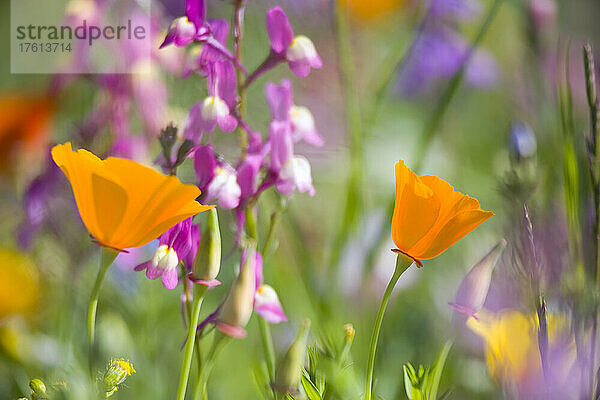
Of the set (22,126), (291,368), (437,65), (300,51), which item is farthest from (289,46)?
(437,65)

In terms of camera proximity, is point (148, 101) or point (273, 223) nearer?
point (273, 223)

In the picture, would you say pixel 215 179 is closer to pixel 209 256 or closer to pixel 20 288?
pixel 209 256

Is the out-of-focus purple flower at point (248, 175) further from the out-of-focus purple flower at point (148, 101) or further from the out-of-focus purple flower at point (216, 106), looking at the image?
the out-of-focus purple flower at point (148, 101)

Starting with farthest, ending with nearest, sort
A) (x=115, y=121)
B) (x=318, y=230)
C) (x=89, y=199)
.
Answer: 1. (x=318, y=230)
2. (x=115, y=121)
3. (x=89, y=199)

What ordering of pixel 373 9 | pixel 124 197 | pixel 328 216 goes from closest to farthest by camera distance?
pixel 124 197 < pixel 328 216 < pixel 373 9

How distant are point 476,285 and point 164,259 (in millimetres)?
94

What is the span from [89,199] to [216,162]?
0.05m

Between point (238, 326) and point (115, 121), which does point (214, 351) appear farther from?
point (115, 121)

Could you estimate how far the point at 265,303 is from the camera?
233mm

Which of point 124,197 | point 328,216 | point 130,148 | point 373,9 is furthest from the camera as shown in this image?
point 373,9

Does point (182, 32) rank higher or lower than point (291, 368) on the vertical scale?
higher

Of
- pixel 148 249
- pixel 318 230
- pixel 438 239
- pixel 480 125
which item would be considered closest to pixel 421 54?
pixel 480 125

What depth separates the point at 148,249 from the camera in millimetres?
420

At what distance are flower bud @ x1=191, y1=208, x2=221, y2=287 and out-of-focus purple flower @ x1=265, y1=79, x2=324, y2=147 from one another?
2.4 inches
